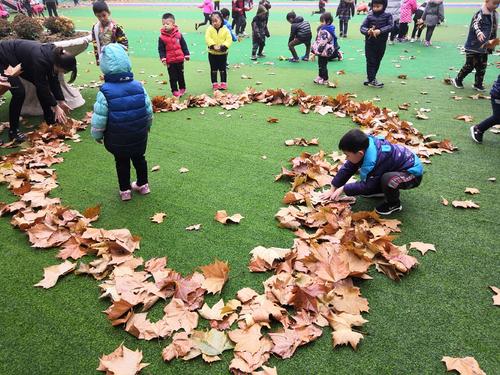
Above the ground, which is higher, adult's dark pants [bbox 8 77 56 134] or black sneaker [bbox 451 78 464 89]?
adult's dark pants [bbox 8 77 56 134]

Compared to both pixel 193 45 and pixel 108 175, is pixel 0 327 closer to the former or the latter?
pixel 108 175

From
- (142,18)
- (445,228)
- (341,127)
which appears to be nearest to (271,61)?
(341,127)

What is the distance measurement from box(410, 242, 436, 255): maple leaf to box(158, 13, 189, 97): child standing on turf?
18.6 feet

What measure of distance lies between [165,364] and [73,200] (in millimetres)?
2344

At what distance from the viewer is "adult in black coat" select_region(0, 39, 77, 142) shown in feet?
16.0

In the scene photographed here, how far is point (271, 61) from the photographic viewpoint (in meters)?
10.6

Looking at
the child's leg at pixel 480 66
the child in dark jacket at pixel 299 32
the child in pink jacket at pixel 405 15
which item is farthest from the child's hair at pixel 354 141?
the child in pink jacket at pixel 405 15

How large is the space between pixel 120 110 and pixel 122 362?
2155 mm

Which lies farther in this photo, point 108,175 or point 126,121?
point 108,175

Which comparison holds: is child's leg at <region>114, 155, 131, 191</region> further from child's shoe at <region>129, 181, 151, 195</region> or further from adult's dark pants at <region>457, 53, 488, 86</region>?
adult's dark pants at <region>457, 53, 488, 86</region>

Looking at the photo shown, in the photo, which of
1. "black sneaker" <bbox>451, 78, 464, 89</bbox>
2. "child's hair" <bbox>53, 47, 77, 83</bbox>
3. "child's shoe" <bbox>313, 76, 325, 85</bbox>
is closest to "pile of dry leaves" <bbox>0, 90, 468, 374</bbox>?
"child's hair" <bbox>53, 47, 77, 83</bbox>

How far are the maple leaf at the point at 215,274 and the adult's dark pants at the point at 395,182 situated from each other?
162cm

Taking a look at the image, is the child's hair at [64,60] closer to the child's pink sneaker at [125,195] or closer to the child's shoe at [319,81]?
the child's pink sneaker at [125,195]

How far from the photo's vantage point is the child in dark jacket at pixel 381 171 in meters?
3.17
